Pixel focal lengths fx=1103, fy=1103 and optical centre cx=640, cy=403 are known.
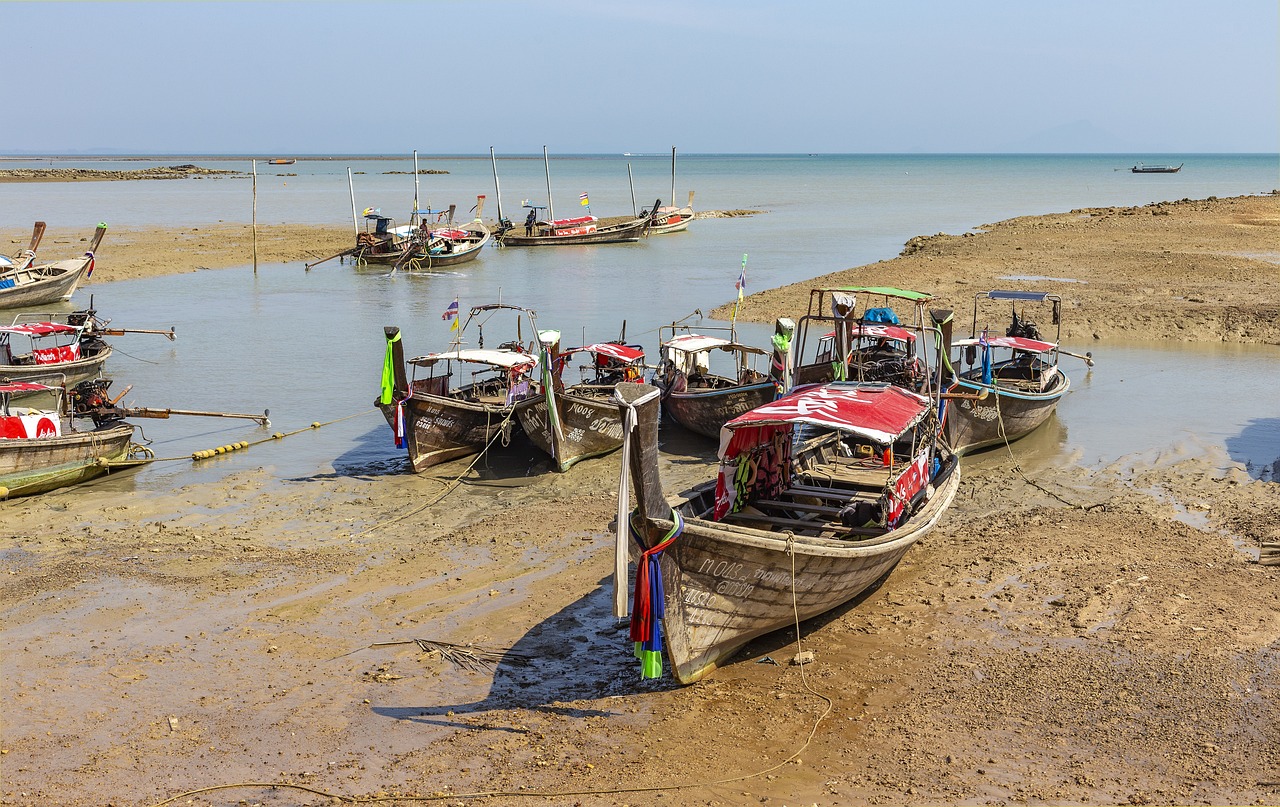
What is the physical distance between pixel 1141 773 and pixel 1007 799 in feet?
3.47

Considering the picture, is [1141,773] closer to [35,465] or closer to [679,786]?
[679,786]

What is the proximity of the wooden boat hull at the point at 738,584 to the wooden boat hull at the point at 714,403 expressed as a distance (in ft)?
21.5

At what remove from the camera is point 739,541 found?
8680 mm

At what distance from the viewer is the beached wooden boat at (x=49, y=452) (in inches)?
548

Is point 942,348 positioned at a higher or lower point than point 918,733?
higher

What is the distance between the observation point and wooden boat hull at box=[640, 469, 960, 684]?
8570 mm

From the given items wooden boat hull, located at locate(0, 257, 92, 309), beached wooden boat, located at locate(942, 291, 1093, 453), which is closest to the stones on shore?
wooden boat hull, located at locate(0, 257, 92, 309)

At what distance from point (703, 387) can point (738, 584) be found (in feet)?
30.5

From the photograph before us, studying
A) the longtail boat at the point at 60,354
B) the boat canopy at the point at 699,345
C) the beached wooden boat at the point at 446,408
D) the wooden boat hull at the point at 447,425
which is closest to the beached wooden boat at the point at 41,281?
the longtail boat at the point at 60,354

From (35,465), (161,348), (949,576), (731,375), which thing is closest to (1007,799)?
(949,576)

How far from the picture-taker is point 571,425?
1586cm

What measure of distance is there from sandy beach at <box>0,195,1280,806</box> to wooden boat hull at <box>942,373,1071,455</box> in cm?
77

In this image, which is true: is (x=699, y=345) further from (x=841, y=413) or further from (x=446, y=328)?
(x=446, y=328)

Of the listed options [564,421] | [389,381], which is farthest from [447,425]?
[564,421]
